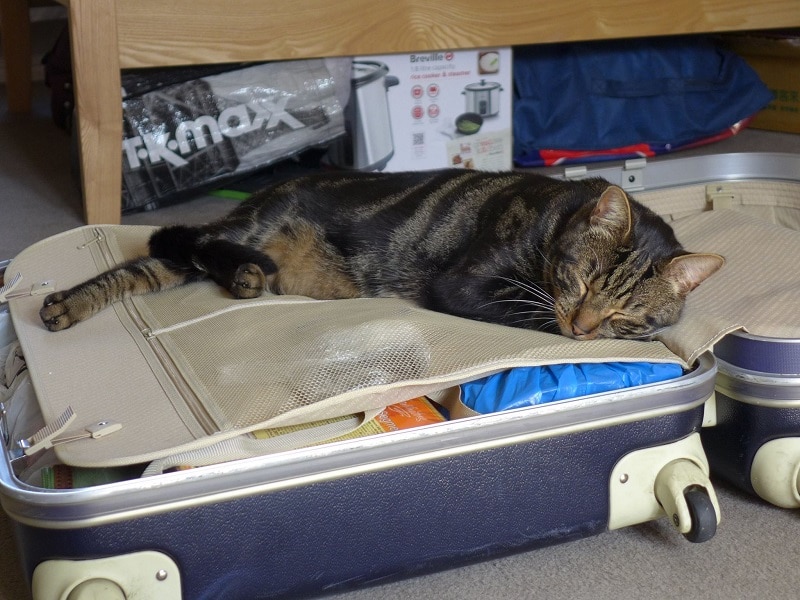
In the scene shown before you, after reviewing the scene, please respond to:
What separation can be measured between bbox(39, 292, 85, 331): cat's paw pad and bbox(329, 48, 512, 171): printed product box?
1.37 m

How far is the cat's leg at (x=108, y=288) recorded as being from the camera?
4.39 ft

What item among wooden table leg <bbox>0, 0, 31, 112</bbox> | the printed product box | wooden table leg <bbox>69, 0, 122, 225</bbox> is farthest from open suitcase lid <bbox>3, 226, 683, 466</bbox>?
wooden table leg <bbox>0, 0, 31, 112</bbox>

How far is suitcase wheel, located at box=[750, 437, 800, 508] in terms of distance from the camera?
1214 millimetres

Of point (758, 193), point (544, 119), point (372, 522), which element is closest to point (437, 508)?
point (372, 522)

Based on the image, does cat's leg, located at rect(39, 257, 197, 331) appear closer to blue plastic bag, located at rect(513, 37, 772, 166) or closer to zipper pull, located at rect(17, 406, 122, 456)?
zipper pull, located at rect(17, 406, 122, 456)

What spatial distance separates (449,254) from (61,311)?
61 cm

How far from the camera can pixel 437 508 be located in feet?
3.53

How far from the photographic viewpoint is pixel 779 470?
1.22 metres

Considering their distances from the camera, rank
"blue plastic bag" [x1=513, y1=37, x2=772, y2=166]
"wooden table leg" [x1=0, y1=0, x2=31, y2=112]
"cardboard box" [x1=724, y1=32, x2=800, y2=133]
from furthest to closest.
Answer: "wooden table leg" [x1=0, y1=0, x2=31, y2=112], "cardboard box" [x1=724, y1=32, x2=800, y2=133], "blue plastic bag" [x1=513, y1=37, x2=772, y2=166]

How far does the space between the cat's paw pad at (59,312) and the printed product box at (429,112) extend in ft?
4.50

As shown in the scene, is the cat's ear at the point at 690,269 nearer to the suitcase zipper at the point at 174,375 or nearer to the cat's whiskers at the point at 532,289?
the cat's whiskers at the point at 532,289

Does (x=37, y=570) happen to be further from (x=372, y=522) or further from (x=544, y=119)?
(x=544, y=119)

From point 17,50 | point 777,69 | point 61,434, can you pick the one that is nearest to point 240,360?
point 61,434

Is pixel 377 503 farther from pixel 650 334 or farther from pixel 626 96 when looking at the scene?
pixel 626 96
